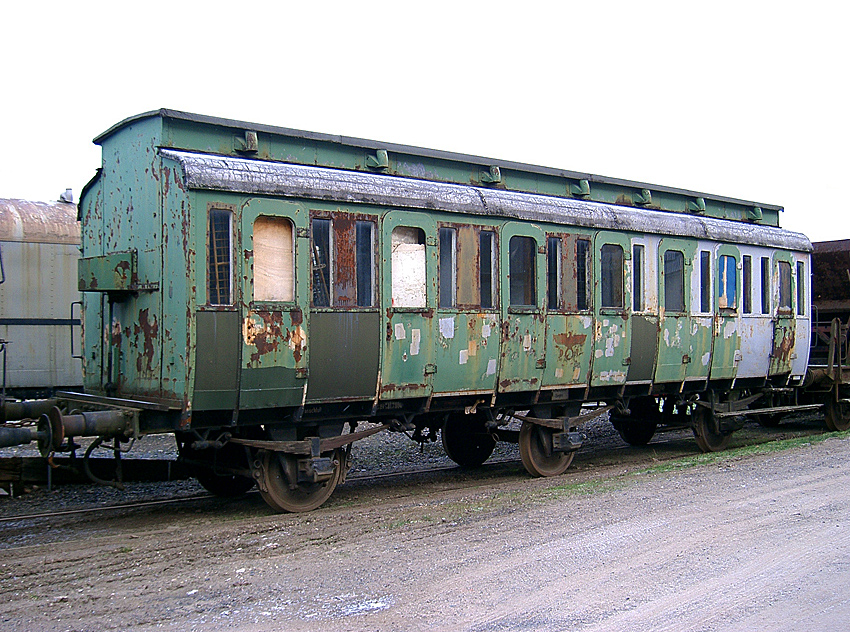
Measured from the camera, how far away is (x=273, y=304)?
8.29m

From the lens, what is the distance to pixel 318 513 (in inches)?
339

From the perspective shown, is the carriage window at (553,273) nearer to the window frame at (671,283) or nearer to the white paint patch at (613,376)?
the white paint patch at (613,376)

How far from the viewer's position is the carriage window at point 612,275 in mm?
11578

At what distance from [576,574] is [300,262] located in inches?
165

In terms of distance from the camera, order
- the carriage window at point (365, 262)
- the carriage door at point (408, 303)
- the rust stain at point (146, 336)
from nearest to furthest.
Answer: the rust stain at point (146, 336) < the carriage window at point (365, 262) < the carriage door at point (408, 303)

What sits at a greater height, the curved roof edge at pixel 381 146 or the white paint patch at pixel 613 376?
the curved roof edge at pixel 381 146

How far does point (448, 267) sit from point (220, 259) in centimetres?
289

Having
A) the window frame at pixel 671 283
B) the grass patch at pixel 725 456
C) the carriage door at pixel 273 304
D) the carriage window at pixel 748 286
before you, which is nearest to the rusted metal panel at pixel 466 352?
the carriage door at pixel 273 304

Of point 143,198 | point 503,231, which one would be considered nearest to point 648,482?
point 503,231

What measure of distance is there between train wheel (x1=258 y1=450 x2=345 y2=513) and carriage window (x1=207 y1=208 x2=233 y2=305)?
5.95 feet

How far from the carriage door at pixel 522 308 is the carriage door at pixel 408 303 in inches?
46.3

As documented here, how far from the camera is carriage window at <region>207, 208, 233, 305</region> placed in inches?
311

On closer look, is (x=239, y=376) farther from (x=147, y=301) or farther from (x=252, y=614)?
(x=252, y=614)

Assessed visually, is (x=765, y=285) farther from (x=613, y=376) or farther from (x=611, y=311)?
(x=613, y=376)
